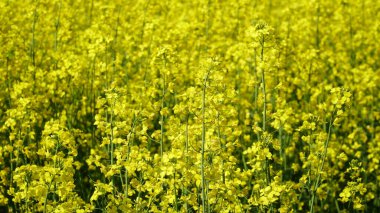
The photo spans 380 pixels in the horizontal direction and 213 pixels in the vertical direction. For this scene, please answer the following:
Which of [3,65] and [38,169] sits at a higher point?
[3,65]

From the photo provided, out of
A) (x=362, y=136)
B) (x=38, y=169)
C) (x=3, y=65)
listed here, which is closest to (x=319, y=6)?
(x=362, y=136)

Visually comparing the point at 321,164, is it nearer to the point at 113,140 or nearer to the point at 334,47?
the point at 113,140

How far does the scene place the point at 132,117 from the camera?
4.03 metres

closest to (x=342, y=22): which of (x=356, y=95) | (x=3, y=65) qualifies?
(x=356, y=95)

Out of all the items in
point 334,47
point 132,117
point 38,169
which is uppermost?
point 334,47

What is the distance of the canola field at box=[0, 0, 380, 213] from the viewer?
3.72m

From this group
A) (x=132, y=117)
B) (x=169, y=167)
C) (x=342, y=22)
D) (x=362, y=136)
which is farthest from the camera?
(x=342, y=22)

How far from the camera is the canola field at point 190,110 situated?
372 cm

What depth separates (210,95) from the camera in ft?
12.1

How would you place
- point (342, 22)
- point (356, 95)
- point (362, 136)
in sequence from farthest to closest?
point (342, 22) < point (356, 95) < point (362, 136)

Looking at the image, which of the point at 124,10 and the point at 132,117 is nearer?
the point at 132,117

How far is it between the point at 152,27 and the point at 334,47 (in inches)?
103

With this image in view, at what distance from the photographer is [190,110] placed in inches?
146

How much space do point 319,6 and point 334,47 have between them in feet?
3.36
